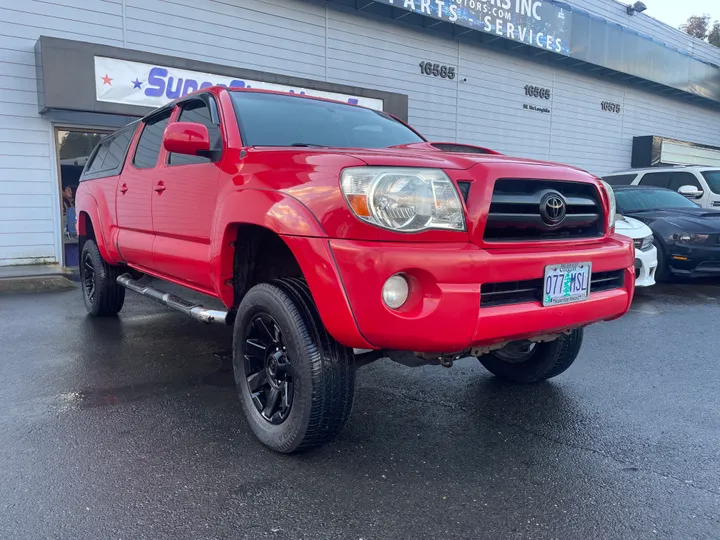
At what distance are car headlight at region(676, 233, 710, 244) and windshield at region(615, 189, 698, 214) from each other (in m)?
0.89

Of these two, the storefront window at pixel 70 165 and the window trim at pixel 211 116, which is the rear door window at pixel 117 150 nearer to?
the window trim at pixel 211 116

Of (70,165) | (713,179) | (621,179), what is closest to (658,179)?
(621,179)

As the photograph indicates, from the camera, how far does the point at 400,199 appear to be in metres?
2.39

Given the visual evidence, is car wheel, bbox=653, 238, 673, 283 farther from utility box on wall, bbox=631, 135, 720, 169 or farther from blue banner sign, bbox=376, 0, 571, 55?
utility box on wall, bbox=631, 135, 720, 169

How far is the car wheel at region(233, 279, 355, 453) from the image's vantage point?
2.55 metres

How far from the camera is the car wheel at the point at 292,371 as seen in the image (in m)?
2.55

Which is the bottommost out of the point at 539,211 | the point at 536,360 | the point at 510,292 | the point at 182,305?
the point at 536,360

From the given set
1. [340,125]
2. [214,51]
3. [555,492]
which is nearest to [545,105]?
[214,51]

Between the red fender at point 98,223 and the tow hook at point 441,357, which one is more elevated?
the red fender at point 98,223

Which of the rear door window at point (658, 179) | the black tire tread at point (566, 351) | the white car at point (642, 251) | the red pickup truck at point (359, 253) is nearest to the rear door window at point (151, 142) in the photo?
the red pickup truck at point (359, 253)

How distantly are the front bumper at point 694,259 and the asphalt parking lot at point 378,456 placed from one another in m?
3.64

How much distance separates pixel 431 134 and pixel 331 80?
301 cm

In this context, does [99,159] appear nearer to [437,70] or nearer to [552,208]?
[552,208]

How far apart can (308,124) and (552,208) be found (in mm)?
1661
